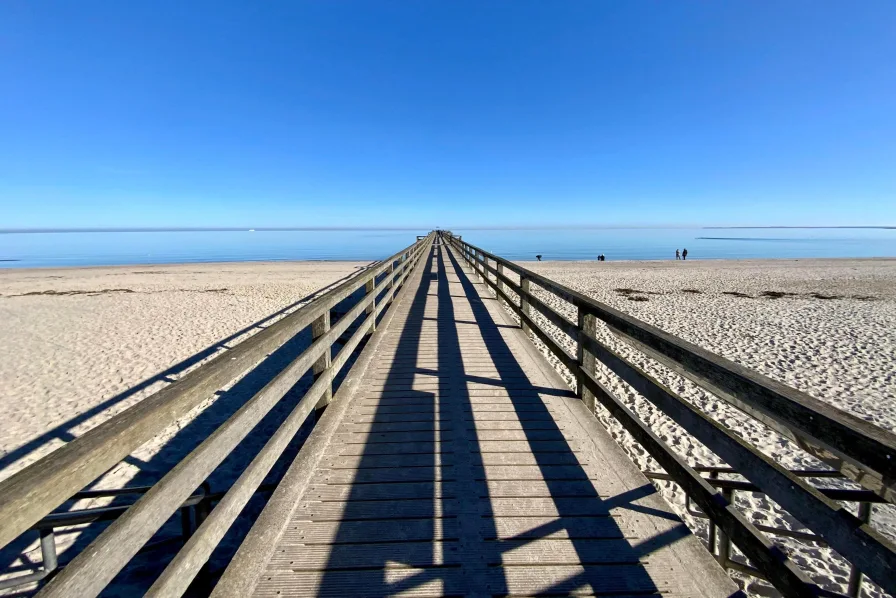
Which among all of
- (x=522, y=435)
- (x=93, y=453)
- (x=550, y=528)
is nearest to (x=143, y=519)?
(x=93, y=453)

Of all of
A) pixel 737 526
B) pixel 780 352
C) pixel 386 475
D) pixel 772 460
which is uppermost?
pixel 772 460

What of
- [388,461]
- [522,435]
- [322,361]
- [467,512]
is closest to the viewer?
[467,512]

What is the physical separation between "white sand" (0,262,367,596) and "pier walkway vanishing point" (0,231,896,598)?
2929mm

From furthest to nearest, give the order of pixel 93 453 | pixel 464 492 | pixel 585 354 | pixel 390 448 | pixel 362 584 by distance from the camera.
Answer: pixel 585 354, pixel 390 448, pixel 464 492, pixel 362 584, pixel 93 453

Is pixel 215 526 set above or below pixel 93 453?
below

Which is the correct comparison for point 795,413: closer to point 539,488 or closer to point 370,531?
point 539,488

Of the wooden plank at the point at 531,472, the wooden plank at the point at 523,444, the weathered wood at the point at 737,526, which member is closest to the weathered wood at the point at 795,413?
the weathered wood at the point at 737,526

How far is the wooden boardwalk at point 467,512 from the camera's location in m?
2.00

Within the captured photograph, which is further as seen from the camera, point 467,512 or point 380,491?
point 380,491

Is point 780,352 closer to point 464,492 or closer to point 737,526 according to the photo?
point 737,526

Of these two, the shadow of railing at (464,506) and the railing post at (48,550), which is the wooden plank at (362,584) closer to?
the shadow of railing at (464,506)

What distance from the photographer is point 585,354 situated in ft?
12.1

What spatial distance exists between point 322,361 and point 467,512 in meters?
1.80

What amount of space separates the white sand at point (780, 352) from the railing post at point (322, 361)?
3.51 m
